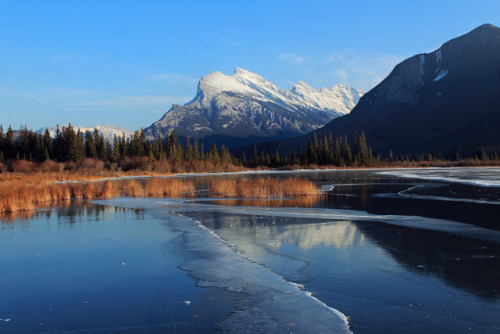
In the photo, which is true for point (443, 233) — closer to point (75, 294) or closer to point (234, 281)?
point (234, 281)

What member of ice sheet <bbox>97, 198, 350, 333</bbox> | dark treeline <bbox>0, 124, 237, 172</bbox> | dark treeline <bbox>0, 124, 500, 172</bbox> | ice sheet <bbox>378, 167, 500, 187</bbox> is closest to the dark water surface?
ice sheet <bbox>97, 198, 350, 333</bbox>

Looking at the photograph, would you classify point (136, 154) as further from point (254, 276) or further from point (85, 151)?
point (254, 276)

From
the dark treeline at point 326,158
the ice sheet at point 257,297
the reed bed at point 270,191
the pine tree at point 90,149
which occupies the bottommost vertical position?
the ice sheet at point 257,297

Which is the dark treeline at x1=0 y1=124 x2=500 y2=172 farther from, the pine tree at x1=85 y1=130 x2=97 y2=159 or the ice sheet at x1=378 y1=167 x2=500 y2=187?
the ice sheet at x1=378 y1=167 x2=500 y2=187

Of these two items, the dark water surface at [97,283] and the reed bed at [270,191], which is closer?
the dark water surface at [97,283]

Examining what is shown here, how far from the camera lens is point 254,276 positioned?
10.1 m

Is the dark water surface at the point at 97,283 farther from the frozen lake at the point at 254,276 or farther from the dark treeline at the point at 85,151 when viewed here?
the dark treeline at the point at 85,151

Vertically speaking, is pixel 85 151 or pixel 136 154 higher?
pixel 85 151

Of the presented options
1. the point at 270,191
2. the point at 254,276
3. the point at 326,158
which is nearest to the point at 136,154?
the point at 326,158

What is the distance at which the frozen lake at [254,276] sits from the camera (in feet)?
23.9

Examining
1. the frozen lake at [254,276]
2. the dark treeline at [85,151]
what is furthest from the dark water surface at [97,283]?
the dark treeline at [85,151]

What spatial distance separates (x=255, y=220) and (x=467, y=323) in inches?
526

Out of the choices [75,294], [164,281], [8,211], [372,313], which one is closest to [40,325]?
[75,294]

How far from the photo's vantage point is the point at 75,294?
29.3 ft
